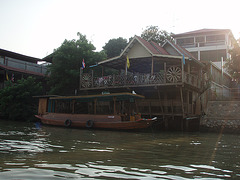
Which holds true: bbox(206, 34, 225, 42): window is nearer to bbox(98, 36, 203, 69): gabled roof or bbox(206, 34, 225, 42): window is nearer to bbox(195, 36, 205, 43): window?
bbox(195, 36, 205, 43): window

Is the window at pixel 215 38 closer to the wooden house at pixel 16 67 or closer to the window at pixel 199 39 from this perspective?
the window at pixel 199 39

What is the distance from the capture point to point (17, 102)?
895 inches

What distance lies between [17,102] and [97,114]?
10262 millimetres

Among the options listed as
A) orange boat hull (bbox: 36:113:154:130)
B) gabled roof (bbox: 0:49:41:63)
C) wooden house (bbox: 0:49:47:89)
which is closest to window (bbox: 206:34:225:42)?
orange boat hull (bbox: 36:113:154:130)

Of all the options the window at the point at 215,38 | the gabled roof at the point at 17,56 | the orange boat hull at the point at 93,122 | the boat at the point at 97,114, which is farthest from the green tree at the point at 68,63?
the window at the point at 215,38

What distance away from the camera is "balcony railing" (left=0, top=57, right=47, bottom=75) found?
84.8 ft

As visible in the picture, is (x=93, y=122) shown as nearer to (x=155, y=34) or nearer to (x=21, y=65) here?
(x=21, y=65)

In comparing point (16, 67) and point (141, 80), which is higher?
point (16, 67)

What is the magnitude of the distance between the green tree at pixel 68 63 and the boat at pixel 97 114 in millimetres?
3563

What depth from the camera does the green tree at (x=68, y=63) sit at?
23.4 metres

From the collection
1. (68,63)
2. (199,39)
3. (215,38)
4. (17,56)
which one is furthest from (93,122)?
(215,38)

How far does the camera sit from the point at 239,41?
66.6 ft

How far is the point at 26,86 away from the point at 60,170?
20.9 meters

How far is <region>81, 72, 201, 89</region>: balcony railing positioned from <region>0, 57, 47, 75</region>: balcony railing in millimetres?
10425
